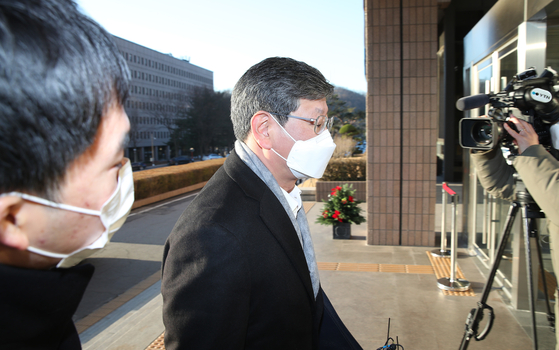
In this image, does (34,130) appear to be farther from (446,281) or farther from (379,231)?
(379,231)

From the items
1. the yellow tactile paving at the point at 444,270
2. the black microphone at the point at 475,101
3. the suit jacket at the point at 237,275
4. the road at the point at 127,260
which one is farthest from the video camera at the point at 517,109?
the road at the point at 127,260

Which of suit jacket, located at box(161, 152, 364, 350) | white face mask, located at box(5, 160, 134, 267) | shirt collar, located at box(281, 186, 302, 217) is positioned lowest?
suit jacket, located at box(161, 152, 364, 350)

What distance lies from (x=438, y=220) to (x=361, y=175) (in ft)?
11.5

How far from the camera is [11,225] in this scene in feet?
1.91

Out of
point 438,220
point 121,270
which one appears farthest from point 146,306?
point 438,220

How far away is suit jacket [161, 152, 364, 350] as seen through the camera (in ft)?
3.84

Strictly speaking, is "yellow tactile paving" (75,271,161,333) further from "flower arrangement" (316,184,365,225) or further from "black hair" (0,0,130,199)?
"black hair" (0,0,130,199)

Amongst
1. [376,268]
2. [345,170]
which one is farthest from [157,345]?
[345,170]

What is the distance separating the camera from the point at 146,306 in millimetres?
4340

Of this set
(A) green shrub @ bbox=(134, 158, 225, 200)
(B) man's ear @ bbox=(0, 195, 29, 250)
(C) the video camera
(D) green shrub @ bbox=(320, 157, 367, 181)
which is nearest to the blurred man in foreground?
(B) man's ear @ bbox=(0, 195, 29, 250)

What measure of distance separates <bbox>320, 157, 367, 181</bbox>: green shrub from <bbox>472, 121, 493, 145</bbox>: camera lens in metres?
8.67

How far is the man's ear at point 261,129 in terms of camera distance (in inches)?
65.9

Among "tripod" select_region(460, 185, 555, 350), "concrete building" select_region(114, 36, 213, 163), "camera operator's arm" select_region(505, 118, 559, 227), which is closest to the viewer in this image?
"camera operator's arm" select_region(505, 118, 559, 227)

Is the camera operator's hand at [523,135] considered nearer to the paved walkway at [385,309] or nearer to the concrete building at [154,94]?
the paved walkway at [385,309]
